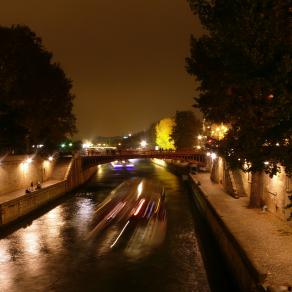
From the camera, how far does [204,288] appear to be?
21078mm

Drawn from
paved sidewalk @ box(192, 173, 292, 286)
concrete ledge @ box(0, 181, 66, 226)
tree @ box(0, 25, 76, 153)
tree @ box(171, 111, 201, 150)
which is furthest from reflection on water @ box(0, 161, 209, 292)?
tree @ box(171, 111, 201, 150)

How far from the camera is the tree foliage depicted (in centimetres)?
2116

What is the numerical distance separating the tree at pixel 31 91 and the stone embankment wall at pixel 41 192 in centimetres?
434

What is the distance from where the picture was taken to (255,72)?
23250 mm

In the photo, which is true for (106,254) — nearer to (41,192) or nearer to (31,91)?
(41,192)

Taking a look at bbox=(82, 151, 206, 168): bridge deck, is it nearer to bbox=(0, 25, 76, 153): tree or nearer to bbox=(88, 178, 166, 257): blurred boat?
bbox=(0, 25, 76, 153): tree

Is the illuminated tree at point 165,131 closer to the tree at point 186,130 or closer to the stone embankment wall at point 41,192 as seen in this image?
the tree at point 186,130

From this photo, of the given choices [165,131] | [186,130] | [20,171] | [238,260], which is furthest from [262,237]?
[165,131]

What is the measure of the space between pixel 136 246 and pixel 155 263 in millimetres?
3731

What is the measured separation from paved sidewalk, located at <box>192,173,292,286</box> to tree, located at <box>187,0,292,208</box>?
337cm

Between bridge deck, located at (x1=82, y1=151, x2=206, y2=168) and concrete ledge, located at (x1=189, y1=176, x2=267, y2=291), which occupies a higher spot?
bridge deck, located at (x1=82, y1=151, x2=206, y2=168)

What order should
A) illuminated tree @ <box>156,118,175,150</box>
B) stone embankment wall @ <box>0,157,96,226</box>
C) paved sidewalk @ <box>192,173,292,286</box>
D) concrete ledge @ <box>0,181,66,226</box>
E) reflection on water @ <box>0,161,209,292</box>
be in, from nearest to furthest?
paved sidewalk @ <box>192,173,292,286</box>
reflection on water @ <box>0,161,209,292</box>
concrete ledge @ <box>0,181,66,226</box>
stone embankment wall @ <box>0,157,96,226</box>
illuminated tree @ <box>156,118,175,150</box>

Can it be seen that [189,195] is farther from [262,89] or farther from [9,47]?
[262,89]

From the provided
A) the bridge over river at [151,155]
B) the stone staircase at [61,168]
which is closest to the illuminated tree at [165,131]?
the bridge over river at [151,155]
